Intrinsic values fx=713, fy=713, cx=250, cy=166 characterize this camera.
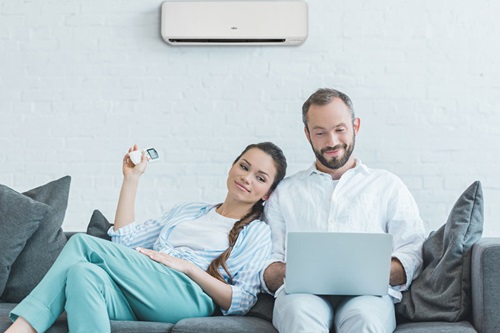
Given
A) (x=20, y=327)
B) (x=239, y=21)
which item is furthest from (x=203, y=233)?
(x=239, y=21)

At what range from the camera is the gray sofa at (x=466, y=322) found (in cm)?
218

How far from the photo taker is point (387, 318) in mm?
2221

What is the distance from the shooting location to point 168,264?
8.02 feet

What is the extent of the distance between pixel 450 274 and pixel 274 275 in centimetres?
61

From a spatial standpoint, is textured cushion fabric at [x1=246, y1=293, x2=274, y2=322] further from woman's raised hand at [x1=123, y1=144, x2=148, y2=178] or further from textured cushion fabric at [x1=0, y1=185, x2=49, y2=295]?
textured cushion fabric at [x1=0, y1=185, x2=49, y2=295]

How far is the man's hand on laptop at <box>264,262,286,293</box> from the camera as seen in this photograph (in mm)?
2531

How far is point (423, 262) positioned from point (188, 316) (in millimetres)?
864

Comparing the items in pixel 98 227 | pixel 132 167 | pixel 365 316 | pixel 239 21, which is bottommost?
pixel 365 316

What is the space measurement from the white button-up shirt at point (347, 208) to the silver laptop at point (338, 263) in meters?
0.33

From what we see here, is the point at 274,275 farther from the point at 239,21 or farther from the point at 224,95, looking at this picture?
the point at 239,21

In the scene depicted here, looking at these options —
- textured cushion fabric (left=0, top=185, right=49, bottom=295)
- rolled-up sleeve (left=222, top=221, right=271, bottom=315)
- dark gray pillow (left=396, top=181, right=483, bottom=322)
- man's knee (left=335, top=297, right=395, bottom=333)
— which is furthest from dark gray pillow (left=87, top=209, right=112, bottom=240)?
dark gray pillow (left=396, top=181, right=483, bottom=322)

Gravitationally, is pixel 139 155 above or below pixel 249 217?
above

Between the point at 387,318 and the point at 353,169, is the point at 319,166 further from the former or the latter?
the point at 387,318

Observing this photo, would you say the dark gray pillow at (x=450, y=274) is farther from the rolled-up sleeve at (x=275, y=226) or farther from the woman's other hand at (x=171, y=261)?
the woman's other hand at (x=171, y=261)
